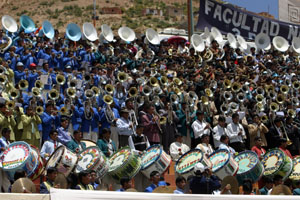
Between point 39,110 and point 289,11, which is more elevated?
point 289,11

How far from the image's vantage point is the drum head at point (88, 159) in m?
Result: 11.6

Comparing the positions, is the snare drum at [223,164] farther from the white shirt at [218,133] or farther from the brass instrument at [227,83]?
the brass instrument at [227,83]

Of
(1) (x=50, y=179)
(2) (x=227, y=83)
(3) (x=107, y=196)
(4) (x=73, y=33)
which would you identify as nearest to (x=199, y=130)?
(2) (x=227, y=83)

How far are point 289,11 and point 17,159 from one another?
23204 mm

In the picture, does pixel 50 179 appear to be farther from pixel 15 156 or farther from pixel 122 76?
pixel 122 76

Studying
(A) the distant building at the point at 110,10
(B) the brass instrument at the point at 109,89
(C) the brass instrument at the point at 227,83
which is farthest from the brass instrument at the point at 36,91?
(A) the distant building at the point at 110,10

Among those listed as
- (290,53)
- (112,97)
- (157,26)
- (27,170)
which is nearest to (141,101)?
(112,97)

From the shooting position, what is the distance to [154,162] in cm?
1245

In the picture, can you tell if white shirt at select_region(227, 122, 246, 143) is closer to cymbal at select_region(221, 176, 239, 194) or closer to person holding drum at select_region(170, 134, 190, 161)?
person holding drum at select_region(170, 134, 190, 161)

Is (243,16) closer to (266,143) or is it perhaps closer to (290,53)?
(290,53)

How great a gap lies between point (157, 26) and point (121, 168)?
163ft

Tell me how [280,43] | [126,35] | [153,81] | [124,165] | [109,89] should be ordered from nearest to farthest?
[124,165] → [109,89] → [153,81] → [126,35] → [280,43]

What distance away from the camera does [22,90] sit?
1634 centimetres

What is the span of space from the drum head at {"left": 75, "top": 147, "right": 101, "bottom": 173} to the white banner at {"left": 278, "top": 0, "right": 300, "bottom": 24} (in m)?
21.1
